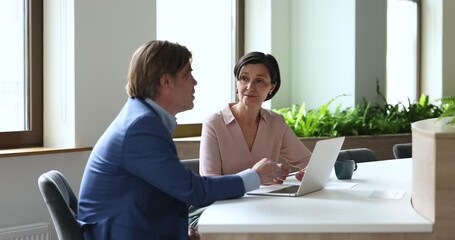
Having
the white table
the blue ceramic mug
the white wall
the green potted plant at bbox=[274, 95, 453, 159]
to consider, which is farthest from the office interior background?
the white table

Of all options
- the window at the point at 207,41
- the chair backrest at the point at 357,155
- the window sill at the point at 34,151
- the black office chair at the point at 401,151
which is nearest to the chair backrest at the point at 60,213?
the window sill at the point at 34,151

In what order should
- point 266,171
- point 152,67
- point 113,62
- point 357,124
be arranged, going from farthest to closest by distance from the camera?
1. point 357,124
2. point 113,62
3. point 266,171
4. point 152,67

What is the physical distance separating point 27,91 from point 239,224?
2503mm

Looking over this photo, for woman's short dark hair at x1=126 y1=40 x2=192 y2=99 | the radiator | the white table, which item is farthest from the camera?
the radiator

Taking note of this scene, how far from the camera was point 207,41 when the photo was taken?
554cm

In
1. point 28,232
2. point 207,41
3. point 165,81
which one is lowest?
point 28,232

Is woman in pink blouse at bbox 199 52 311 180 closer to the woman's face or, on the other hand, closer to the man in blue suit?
the woman's face

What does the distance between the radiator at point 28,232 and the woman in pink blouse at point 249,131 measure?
1206 millimetres

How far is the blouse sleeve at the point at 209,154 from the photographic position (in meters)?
2.92

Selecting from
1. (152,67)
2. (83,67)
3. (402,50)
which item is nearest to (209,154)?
(152,67)

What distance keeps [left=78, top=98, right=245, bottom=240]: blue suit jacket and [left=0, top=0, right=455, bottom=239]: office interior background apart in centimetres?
159

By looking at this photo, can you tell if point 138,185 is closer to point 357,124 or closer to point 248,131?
point 248,131

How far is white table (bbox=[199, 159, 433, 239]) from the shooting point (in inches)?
72.1

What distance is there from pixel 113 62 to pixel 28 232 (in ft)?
3.57
